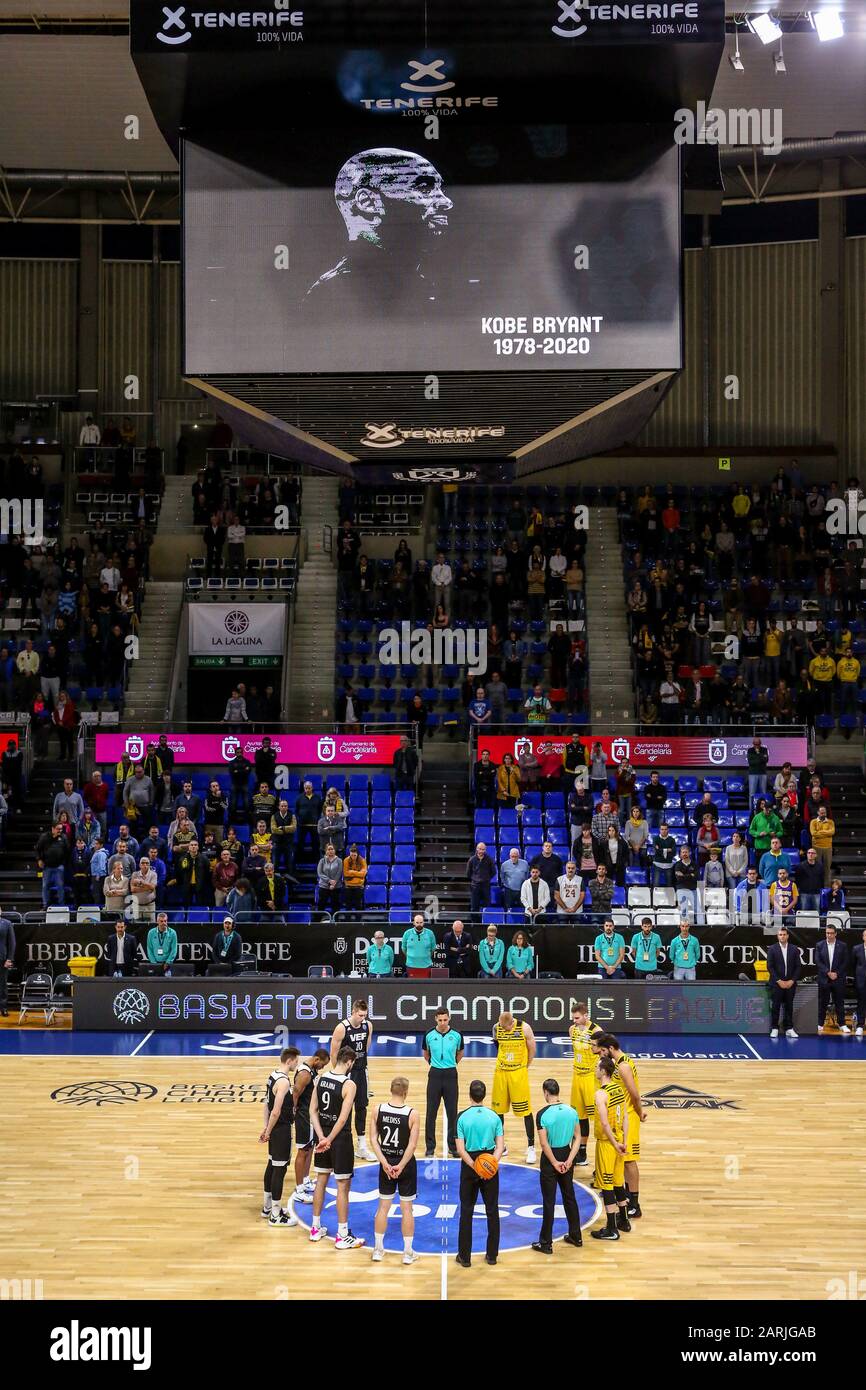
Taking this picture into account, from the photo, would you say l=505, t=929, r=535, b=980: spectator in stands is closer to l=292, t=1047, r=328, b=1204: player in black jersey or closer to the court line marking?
the court line marking

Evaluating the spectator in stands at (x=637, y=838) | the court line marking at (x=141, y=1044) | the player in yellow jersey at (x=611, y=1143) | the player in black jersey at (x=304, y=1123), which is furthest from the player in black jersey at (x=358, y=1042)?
the spectator in stands at (x=637, y=838)

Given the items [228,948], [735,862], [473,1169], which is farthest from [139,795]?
[473,1169]

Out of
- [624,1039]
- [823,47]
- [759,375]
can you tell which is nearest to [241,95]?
[624,1039]

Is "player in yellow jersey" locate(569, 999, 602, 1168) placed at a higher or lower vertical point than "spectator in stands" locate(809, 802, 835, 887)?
lower

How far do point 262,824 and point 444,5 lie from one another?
18.1 metres

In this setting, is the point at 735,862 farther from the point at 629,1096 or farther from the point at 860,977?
the point at 629,1096

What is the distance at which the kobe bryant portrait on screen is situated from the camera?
11.6 m

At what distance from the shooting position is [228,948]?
78.7ft

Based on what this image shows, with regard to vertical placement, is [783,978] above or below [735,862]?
below

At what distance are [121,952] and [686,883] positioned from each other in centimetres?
975

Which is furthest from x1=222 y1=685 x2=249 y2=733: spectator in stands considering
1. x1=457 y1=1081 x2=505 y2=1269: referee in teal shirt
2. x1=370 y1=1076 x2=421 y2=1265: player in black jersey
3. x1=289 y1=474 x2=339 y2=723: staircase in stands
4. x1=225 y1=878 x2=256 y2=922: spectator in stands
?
x1=457 y1=1081 x2=505 y2=1269: referee in teal shirt

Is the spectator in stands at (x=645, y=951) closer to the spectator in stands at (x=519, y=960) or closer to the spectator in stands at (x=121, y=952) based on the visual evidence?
the spectator in stands at (x=519, y=960)

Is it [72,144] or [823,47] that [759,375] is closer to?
[823,47]

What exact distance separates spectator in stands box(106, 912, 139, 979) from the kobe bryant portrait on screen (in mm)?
Result: 14629
